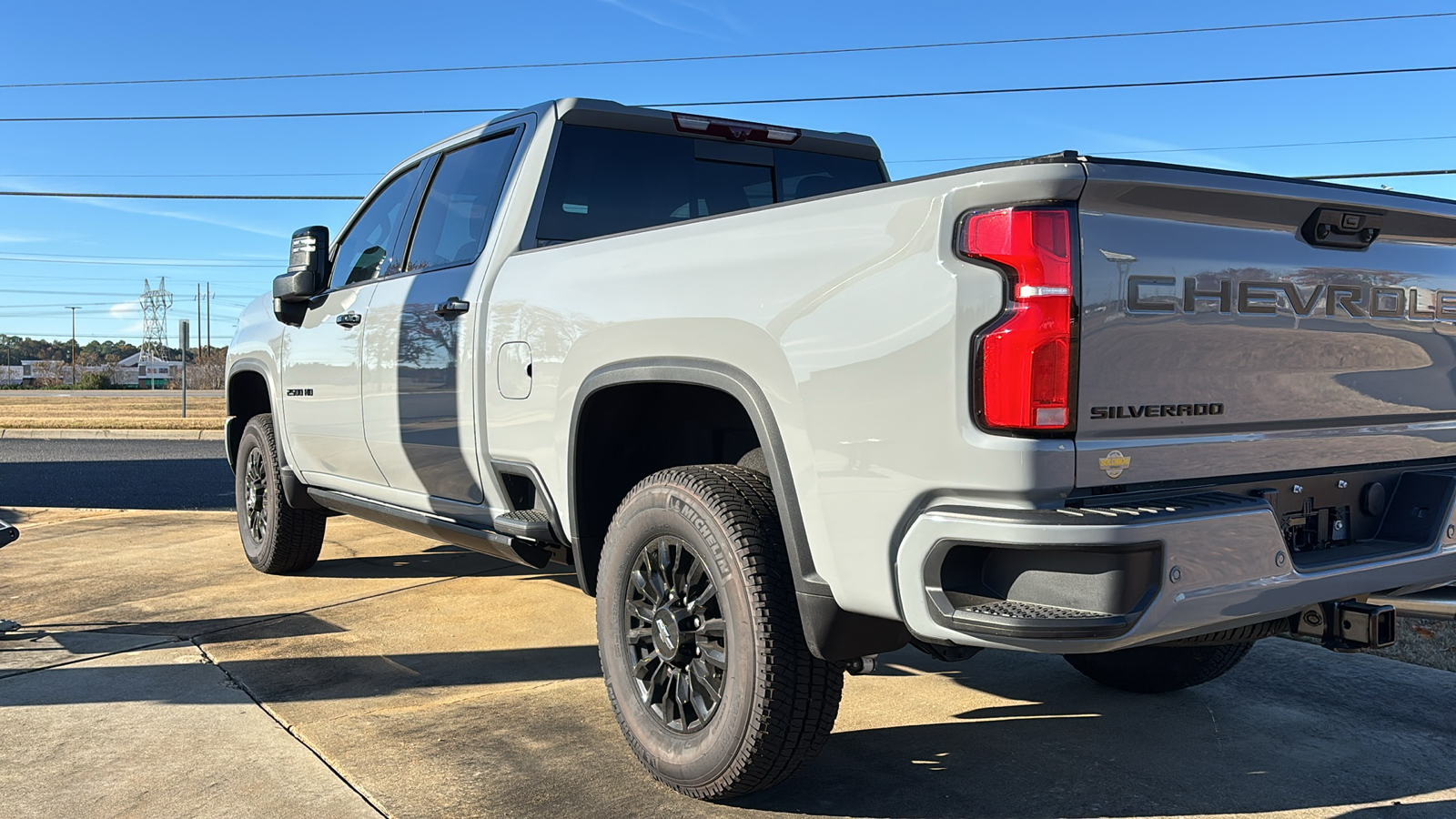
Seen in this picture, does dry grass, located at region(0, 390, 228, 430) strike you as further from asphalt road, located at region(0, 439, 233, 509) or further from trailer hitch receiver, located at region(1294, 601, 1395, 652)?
trailer hitch receiver, located at region(1294, 601, 1395, 652)

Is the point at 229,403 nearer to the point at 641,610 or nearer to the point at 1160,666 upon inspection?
the point at 641,610

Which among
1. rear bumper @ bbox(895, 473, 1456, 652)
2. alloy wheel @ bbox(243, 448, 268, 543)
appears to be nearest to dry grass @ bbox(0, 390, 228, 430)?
alloy wheel @ bbox(243, 448, 268, 543)

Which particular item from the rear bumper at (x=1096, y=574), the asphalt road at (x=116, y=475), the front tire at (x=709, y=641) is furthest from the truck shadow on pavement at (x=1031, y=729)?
the asphalt road at (x=116, y=475)

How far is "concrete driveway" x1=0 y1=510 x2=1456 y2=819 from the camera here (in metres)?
3.14

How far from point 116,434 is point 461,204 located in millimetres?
19121

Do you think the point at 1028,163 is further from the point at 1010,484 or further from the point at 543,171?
the point at 543,171

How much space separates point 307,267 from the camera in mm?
5516

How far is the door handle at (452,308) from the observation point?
4168 millimetres

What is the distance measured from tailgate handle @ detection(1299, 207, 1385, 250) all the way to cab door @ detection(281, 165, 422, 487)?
3.70 meters

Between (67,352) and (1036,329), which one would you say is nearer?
(1036,329)

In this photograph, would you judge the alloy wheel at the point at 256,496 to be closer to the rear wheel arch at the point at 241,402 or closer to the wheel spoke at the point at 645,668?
the rear wheel arch at the point at 241,402

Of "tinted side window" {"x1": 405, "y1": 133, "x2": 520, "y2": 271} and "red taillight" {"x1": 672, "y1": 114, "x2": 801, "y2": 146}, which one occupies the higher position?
"red taillight" {"x1": 672, "y1": 114, "x2": 801, "y2": 146}

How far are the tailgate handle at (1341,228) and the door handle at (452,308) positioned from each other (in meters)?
2.74

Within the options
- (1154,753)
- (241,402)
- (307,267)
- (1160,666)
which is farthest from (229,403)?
(1154,753)
